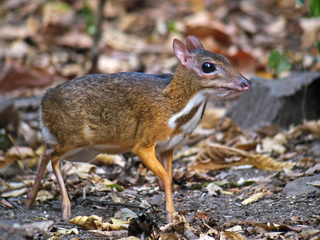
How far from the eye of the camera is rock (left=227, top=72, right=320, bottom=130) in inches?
328

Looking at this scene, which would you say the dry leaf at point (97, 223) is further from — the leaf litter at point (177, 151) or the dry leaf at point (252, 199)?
the dry leaf at point (252, 199)

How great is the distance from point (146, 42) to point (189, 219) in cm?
880

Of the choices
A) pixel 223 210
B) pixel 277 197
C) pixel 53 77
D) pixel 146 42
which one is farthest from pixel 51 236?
pixel 146 42

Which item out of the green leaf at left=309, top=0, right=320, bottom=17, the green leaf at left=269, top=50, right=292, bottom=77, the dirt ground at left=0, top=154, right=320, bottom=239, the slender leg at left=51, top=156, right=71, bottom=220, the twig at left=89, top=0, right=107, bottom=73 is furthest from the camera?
the twig at left=89, top=0, right=107, bottom=73

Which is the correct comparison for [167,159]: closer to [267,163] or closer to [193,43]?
[193,43]

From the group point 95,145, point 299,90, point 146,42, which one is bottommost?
point 95,145

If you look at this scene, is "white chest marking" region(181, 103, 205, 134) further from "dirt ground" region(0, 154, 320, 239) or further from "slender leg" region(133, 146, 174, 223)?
"dirt ground" region(0, 154, 320, 239)

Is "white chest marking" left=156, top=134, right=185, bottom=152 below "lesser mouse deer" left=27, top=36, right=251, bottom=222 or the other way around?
below

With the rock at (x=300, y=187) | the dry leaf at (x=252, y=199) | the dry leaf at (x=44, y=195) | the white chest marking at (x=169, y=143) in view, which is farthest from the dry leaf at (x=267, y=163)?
the dry leaf at (x=44, y=195)

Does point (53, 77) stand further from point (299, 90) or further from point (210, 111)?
point (299, 90)

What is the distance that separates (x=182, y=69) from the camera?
17.7 feet

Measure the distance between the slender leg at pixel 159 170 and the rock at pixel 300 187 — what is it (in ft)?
3.94

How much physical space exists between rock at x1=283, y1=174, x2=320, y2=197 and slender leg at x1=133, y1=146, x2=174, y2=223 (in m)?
1.20

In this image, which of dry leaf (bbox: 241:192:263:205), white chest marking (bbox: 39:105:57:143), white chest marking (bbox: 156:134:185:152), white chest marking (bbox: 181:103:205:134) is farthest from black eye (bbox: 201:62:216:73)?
white chest marking (bbox: 39:105:57:143)
